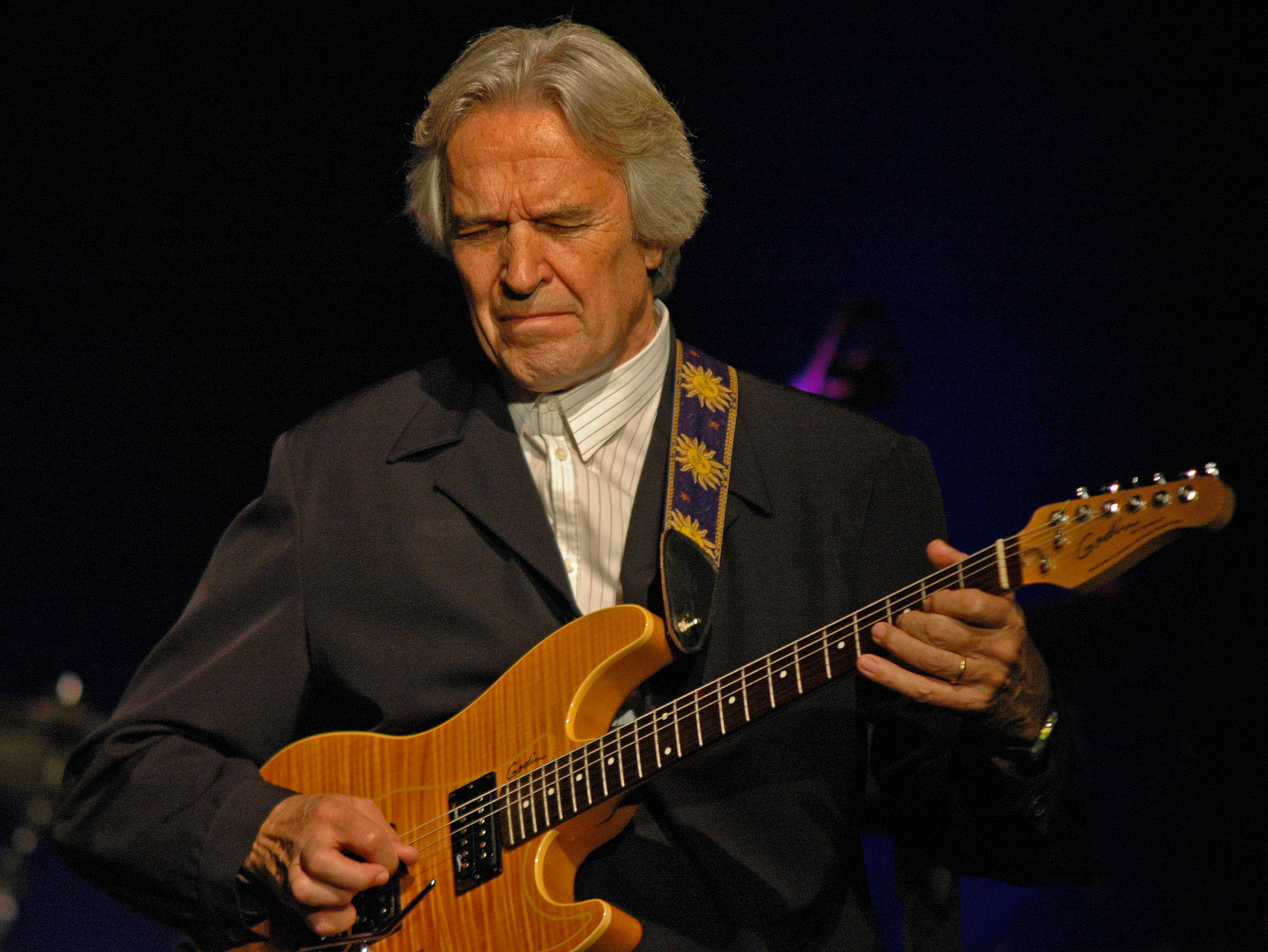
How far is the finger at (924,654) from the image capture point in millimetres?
1632

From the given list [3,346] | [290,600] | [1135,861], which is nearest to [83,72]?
[3,346]

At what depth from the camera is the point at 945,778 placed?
2.01m

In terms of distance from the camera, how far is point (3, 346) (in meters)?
3.37

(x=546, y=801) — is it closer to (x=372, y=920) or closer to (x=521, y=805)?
(x=521, y=805)

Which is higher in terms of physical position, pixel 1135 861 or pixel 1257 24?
pixel 1257 24

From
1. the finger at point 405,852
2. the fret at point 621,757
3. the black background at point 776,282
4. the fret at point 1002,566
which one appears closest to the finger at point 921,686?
the fret at point 1002,566

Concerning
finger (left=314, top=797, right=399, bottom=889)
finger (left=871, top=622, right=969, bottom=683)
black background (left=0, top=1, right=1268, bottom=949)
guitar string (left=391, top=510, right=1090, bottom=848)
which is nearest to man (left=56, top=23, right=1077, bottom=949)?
finger (left=314, top=797, right=399, bottom=889)

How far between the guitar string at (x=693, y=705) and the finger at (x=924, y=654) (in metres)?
0.06

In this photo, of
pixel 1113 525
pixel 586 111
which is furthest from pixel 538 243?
pixel 1113 525

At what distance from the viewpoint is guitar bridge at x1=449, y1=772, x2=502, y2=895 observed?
6.20 ft

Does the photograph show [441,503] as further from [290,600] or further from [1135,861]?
[1135,861]

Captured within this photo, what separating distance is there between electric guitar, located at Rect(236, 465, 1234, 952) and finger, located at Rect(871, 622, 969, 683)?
6 cm

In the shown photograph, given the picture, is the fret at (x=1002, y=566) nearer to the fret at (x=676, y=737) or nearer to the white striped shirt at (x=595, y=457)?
the fret at (x=676, y=737)

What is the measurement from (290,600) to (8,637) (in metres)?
1.73
